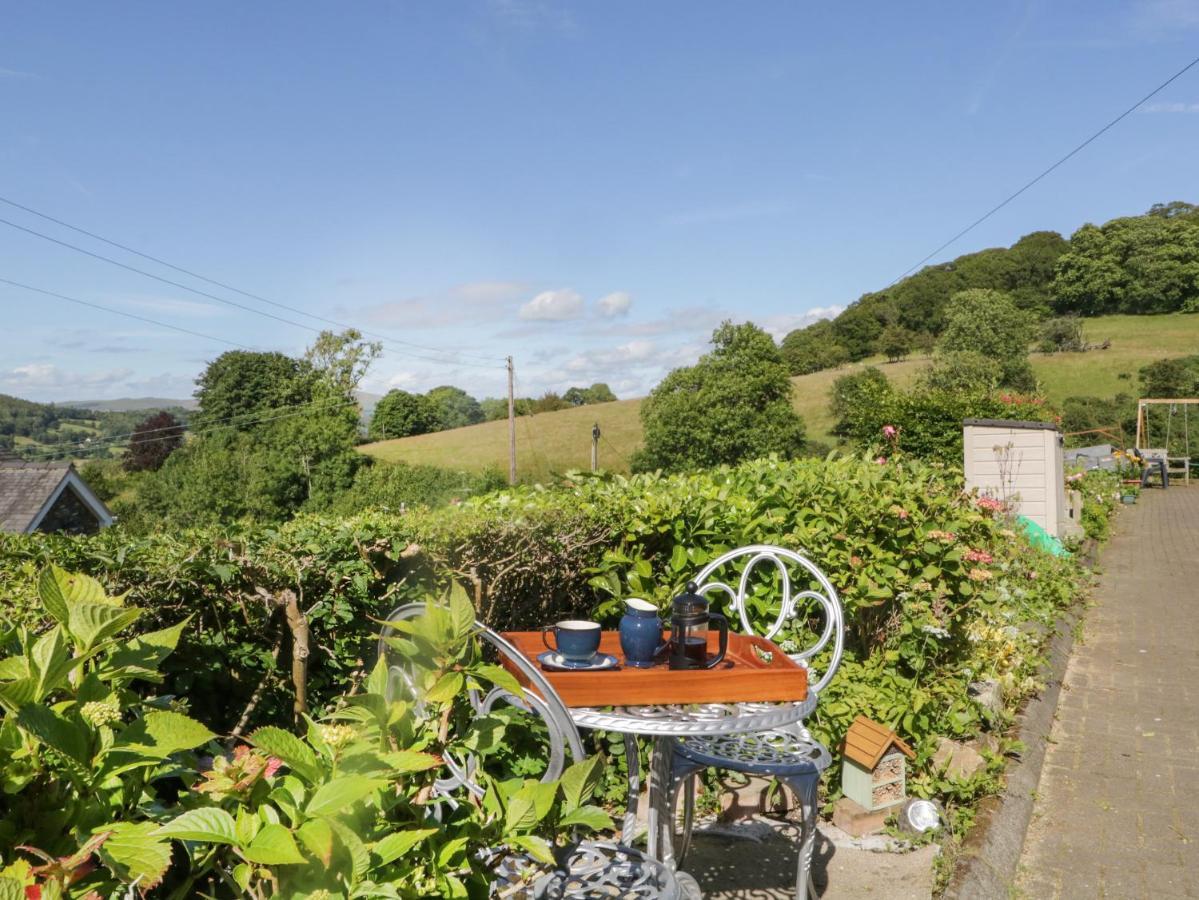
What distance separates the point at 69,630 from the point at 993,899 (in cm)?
323

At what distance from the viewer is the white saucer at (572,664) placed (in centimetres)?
253

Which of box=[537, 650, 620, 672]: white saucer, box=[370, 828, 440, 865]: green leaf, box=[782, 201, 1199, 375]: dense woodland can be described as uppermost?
box=[782, 201, 1199, 375]: dense woodland

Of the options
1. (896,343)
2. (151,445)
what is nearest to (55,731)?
(896,343)

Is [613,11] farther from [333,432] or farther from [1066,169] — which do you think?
[333,432]

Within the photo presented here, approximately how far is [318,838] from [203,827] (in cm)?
14

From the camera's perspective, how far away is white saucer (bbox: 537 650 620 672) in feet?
8.30

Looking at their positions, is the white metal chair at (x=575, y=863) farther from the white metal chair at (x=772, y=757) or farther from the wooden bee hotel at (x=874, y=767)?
the wooden bee hotel at (x=874, y=767)

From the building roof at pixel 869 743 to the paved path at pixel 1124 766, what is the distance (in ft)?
2.14

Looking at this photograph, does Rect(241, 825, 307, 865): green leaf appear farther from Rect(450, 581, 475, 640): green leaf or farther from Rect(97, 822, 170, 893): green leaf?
Rect(450, 581, 475, 640): green leaf

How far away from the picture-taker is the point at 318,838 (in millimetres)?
898

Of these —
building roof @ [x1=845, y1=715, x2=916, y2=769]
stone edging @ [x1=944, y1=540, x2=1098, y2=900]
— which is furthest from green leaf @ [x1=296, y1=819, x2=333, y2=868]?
building roof @ [x1=845, y1=715, x2=916, y2=769]

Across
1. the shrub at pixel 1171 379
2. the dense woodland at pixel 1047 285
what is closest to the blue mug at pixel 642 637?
the shrub at pixel 1171 379

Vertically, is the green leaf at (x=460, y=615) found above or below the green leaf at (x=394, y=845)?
above

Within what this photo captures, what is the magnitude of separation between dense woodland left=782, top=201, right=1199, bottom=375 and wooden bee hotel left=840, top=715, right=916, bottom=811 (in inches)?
2071
